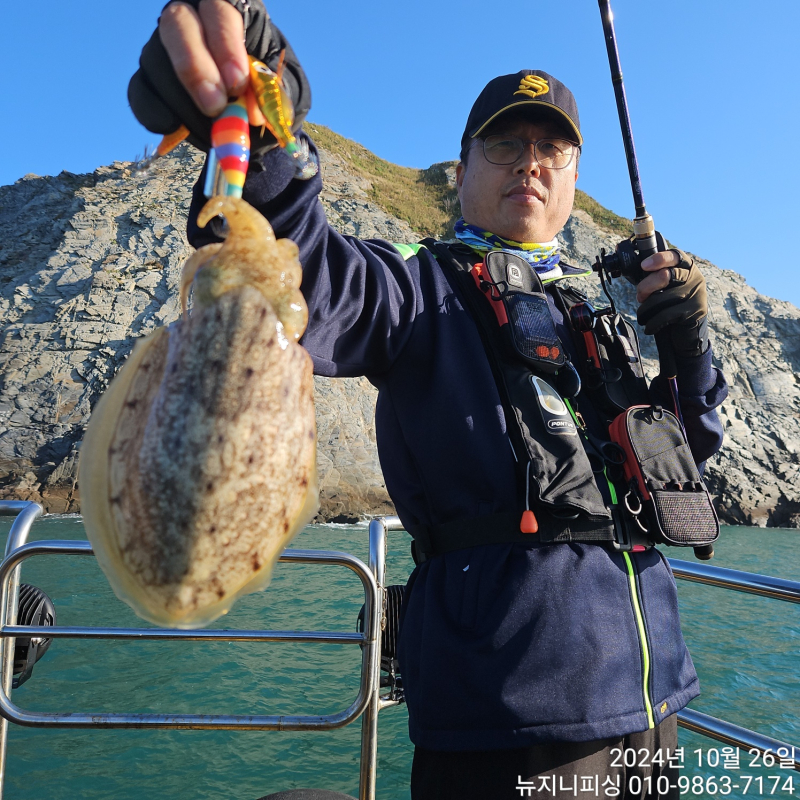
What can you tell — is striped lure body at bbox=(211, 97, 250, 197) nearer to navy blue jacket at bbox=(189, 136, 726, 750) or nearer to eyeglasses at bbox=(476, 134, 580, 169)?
navy blue jacket at bbox=(189, 136, 726, 750)

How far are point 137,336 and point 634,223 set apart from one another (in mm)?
34784

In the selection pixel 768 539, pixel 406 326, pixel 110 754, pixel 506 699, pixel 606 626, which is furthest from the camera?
pixel 768 539

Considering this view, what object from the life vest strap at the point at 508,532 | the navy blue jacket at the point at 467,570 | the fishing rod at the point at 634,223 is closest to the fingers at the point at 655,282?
the fishing rod at the point at 634,223

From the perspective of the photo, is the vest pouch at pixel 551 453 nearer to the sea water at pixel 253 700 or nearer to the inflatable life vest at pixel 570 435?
the inflatable life vest at pixel 570 435

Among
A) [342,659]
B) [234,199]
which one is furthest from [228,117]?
[342,659]

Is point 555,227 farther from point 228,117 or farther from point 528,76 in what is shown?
point 228,117

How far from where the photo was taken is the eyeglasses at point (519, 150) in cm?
239

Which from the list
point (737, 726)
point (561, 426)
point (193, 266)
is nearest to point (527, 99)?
point (561, 426)

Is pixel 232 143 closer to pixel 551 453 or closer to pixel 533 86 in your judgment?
pixel 551 453

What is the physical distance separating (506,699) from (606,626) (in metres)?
0.37

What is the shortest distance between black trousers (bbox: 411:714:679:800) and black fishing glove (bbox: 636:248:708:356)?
4.86 ft

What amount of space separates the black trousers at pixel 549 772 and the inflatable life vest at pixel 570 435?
22.1 inches

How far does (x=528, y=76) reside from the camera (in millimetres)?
2416

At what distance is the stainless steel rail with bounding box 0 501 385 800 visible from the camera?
2.16m
